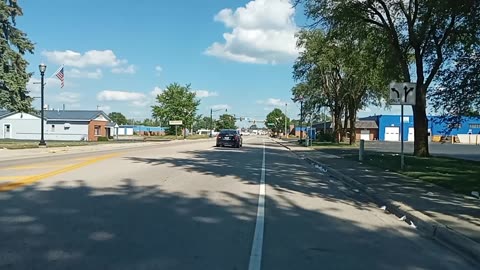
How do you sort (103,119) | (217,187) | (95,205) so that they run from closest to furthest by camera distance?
(95,205) → (217,187) → (103,119)

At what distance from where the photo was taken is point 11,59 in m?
46.3

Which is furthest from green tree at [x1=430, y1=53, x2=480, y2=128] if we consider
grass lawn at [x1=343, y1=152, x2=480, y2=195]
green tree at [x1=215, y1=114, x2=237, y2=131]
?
green tree at [x1=215, y1=114, x2=237, y2=131]

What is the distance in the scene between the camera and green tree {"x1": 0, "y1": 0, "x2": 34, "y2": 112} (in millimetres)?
45500

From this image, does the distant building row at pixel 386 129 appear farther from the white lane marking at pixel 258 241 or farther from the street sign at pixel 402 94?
the white lane marking at pixel 258 241

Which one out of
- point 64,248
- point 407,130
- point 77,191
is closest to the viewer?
point 64,248

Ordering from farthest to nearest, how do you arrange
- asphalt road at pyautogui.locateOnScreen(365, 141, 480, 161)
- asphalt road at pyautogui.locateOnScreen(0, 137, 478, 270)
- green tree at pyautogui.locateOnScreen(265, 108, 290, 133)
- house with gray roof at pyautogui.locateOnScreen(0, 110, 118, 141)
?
green tree at pyautogui.locateOnScreen(265, 108, 290, 133) → house with gray roof at pyautogui.locateOnScreen(0, 110, 118, 141) → asphalt road at pyautogui.locateOnScreen(365, 141, 480, 161) → asphalt road at pyautogui.locateOnScreen(0, 137, 478, 270)

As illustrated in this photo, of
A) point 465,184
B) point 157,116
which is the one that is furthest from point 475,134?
point 465,184

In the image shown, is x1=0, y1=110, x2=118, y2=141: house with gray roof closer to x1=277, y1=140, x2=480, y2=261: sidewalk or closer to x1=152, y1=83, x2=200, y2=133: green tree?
x1=152, y1=83, x2=200, y2=133: green tree

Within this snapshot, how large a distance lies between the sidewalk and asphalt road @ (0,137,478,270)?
1.08ft

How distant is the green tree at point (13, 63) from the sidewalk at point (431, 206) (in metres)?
37.7

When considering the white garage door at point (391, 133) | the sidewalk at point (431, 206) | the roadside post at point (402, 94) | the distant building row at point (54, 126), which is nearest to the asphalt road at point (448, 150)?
the roadside post at point (402, 94)

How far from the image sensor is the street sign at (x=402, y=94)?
17.9 metres

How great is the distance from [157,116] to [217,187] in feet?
259

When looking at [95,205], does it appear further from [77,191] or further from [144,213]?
[77,191]
